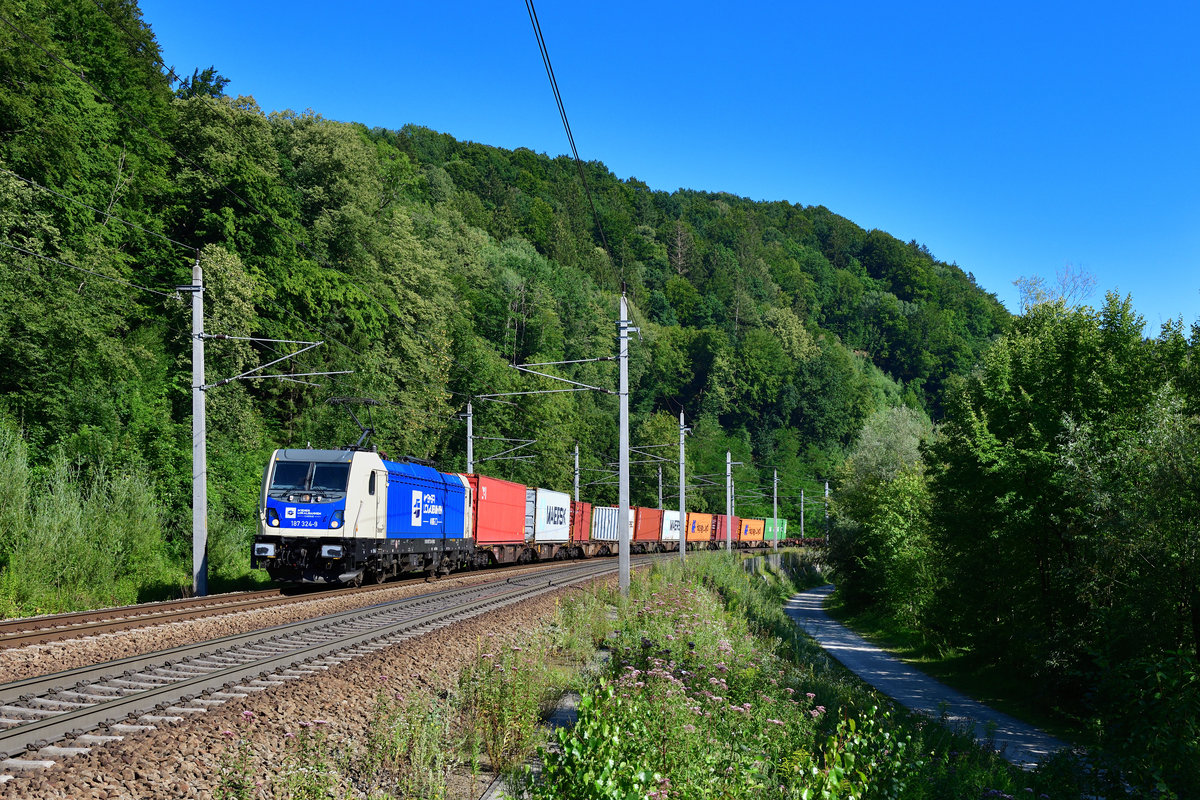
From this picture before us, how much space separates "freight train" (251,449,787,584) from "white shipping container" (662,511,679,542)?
2114 centimetres

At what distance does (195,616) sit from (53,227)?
18.3m

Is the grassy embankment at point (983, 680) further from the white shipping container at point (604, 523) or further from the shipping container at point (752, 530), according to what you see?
the shipping container at point (752, 530)

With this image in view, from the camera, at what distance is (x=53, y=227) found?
27.2 metres

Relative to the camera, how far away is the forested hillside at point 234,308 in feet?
75.5

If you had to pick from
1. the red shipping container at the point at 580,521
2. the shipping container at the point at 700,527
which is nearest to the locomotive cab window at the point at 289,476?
the red shipping container at the point at 580,521

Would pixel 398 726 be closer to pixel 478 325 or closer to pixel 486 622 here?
pixel 486 622

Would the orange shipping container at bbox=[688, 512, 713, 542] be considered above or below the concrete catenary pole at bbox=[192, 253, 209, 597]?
below

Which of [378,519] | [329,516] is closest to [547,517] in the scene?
[378,519]

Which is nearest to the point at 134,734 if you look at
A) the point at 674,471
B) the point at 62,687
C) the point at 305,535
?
the point at 62,687

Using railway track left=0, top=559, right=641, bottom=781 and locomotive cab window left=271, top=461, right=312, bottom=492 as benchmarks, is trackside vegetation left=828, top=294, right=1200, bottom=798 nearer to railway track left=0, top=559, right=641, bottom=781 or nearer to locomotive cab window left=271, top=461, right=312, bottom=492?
railway track left=0, top=559, right=641, bottom=781

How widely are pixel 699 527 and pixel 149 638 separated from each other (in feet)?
172

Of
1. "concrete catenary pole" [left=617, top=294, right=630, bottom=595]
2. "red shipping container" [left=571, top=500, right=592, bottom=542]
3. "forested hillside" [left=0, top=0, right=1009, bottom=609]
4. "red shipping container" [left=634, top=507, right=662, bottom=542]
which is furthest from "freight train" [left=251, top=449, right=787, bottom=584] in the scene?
"red shipping container" [left=634, top=507, right=662, bottom=542]

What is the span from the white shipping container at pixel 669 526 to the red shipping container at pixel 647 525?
49.7 inches

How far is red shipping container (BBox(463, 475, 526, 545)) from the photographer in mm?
31328
